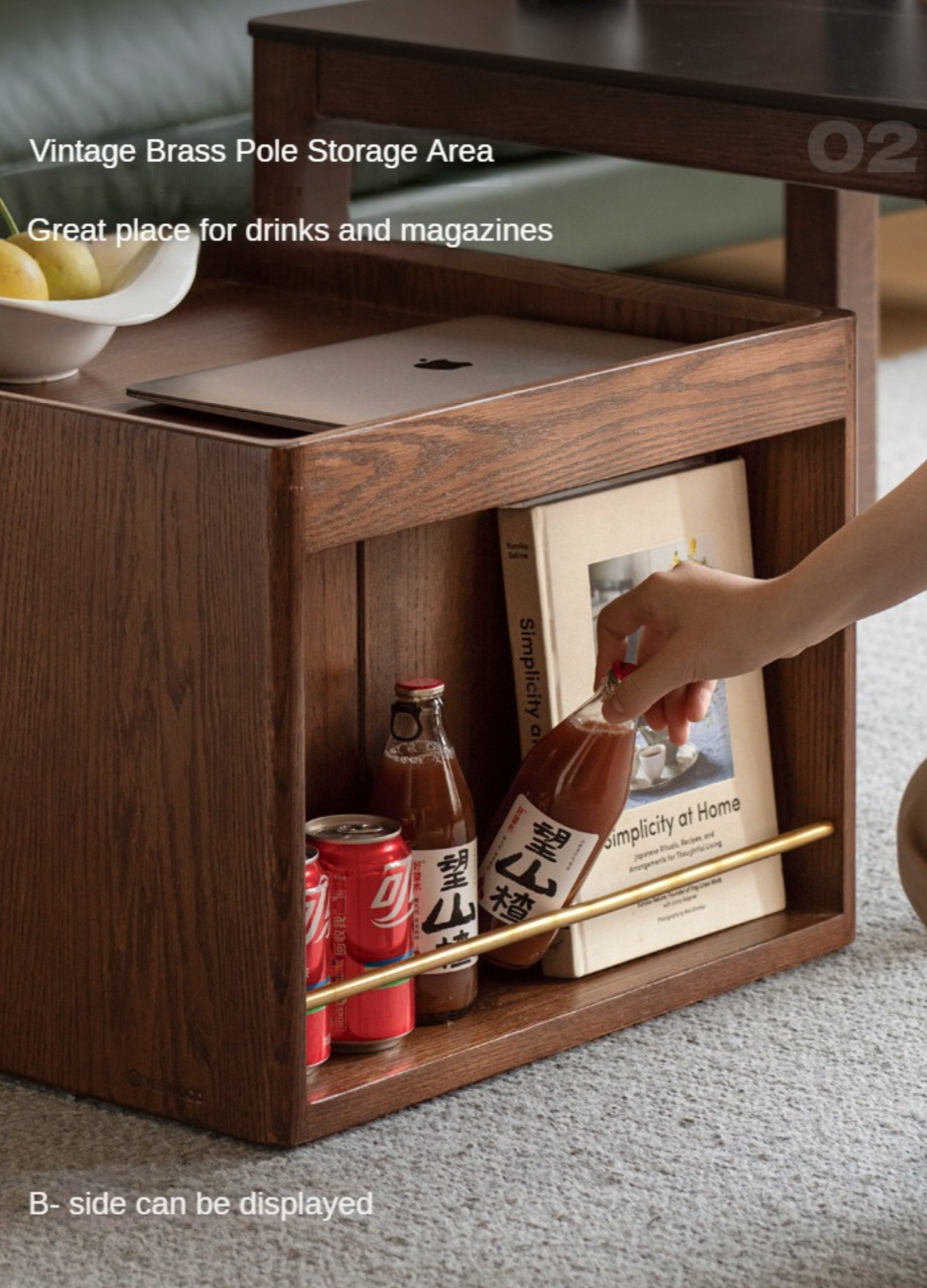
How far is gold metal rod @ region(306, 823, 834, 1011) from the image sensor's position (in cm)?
118

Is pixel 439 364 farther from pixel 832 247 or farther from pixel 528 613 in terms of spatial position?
pixel 832 247

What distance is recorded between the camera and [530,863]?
128 cm

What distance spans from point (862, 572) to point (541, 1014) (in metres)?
0.45

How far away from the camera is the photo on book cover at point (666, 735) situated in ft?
4.32

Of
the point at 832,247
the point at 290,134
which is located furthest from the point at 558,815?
the point at 832,247

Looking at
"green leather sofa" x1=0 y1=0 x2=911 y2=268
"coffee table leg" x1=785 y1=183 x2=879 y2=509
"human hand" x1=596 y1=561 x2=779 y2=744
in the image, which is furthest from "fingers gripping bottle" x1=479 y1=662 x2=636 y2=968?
"coffee table leg" x1=785 y1=183 x2=879 y2=509

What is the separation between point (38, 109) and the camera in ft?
7.06

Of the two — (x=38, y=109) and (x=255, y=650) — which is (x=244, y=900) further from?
(x=38, y=109)

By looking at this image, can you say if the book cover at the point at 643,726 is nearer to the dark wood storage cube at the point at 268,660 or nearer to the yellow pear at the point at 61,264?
the dark wood storage cube at the point at 268,660

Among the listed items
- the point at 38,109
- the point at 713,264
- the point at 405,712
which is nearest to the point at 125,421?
the point at 405,712

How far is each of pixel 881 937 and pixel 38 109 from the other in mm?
1251

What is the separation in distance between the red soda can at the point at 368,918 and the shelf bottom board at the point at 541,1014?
19 mm

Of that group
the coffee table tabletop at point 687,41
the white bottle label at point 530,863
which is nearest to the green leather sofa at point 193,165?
the coffee table tabletop at point 687,41

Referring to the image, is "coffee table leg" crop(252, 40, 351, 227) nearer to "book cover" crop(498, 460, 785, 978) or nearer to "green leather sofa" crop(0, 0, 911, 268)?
"green leather sofa" crop(0, 0, 911, 268)
